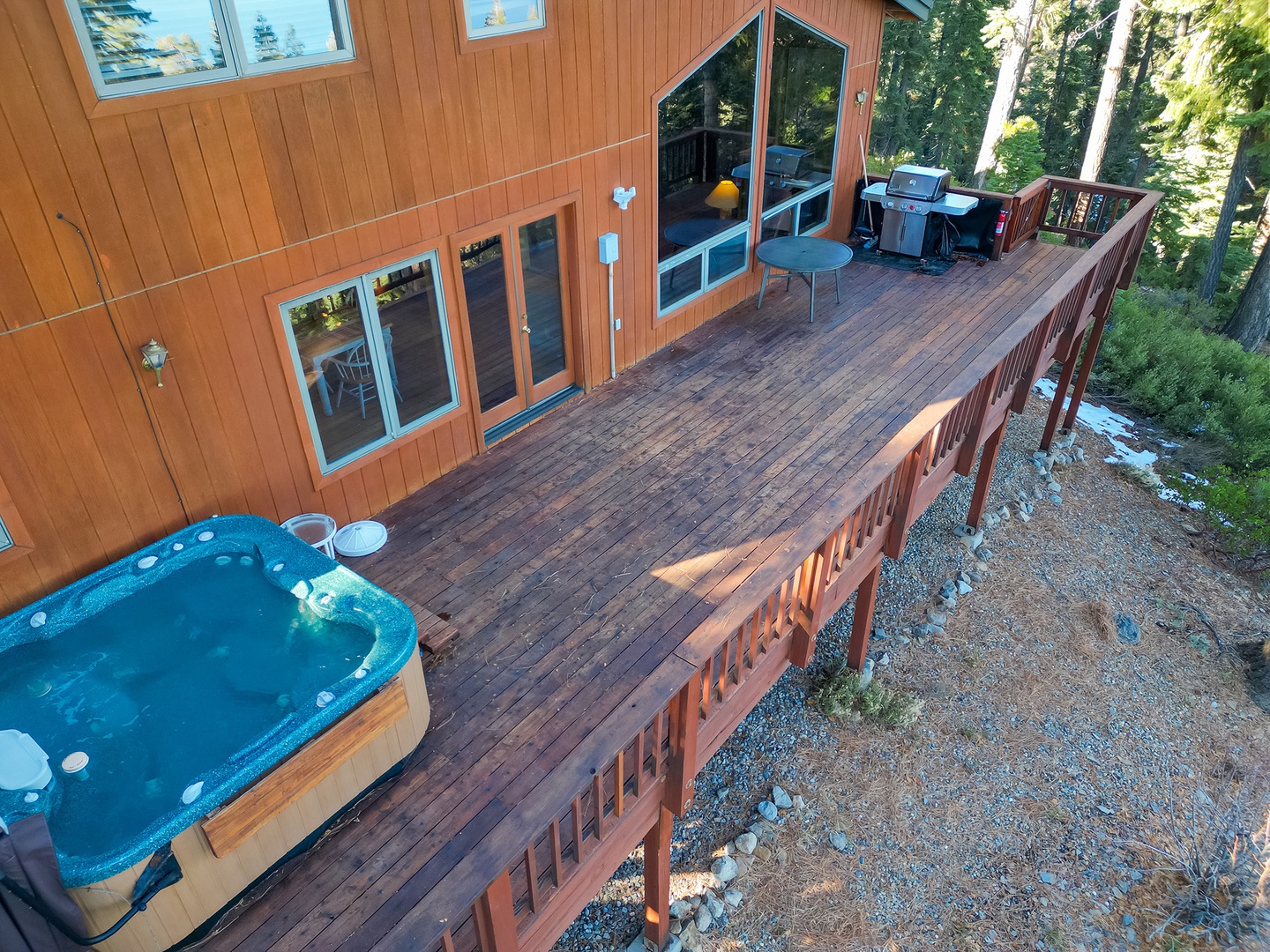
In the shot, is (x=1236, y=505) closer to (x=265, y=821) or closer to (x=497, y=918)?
(x=497, y=918)

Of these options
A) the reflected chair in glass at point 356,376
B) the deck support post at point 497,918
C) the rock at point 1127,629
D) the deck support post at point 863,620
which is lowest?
the rock at point 1127,629

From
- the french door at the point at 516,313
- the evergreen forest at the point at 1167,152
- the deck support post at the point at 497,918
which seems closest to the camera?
the deck support post at the point at 497,918

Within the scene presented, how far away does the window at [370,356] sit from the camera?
16.2 feet

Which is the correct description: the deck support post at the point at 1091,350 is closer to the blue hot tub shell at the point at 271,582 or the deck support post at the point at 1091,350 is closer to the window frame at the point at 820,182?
the window frame at the point at 820,182

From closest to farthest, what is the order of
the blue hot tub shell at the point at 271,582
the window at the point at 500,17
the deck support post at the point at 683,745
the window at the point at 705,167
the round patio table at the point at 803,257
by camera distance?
the blue hot tub shell at the point at 271,582, the deck support post at the point at 683,745, the window at the point at 500,17, the window at the point at 705,167, the round patio table at the point at 803,257

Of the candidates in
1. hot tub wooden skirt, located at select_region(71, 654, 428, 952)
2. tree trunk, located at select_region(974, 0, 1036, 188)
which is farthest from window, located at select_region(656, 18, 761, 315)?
tree trunk, located at select_region(974, 0, 1036, 188)

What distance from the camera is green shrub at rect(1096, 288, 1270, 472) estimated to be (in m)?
11.5

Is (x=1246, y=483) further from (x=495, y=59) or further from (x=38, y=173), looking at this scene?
(x=38, y=173)

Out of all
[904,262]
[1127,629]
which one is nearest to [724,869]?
[1127,629]

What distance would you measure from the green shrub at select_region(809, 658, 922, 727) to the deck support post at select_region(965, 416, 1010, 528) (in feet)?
8.77

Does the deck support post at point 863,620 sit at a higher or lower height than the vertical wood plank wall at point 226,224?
lower

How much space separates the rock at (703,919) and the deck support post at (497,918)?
2.65 metres

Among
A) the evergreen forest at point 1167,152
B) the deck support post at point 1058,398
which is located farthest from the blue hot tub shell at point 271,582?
the evergreen forest at point 1167,152

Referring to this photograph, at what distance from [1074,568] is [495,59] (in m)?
7.80
